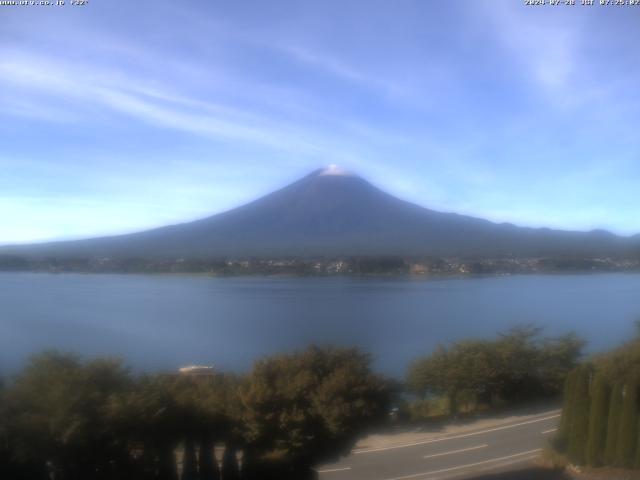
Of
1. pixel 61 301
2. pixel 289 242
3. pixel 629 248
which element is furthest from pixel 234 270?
pixel 629 248

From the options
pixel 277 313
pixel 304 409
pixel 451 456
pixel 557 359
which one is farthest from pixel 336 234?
pixel 304 409

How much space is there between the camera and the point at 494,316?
17.3 metres

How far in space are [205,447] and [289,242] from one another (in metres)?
19.9

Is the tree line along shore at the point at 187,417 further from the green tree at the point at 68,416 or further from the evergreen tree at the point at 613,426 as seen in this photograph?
the evergreen tree at the point at 613,426

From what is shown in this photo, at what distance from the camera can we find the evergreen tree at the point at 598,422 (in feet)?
25.3

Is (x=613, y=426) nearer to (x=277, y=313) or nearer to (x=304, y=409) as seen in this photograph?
(x=304, y=409)

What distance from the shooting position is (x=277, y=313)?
14023mm

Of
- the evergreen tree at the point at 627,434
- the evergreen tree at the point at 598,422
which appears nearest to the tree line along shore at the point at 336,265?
the evergreen tree at the point at 598,422

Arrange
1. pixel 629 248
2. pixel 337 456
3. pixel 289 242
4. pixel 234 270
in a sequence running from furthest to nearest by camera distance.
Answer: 1. pixel 289 242
2. pixel 629 248
3. pixel 234 270
4. pixel 337 456

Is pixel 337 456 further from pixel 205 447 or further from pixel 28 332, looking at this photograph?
pixel 28 332

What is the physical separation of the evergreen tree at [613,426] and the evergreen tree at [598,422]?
8 centimetres

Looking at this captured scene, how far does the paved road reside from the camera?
7340 millimetres

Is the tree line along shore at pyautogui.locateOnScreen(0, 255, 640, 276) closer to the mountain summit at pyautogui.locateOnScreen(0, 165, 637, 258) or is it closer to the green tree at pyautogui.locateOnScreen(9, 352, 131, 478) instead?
the mountain summit at pyautogui.locateOnScreen(0, 165, 637, 258)

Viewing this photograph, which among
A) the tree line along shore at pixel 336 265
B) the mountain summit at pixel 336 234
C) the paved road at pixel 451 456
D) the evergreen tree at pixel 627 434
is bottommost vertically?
the paved road at pixel 451 456
